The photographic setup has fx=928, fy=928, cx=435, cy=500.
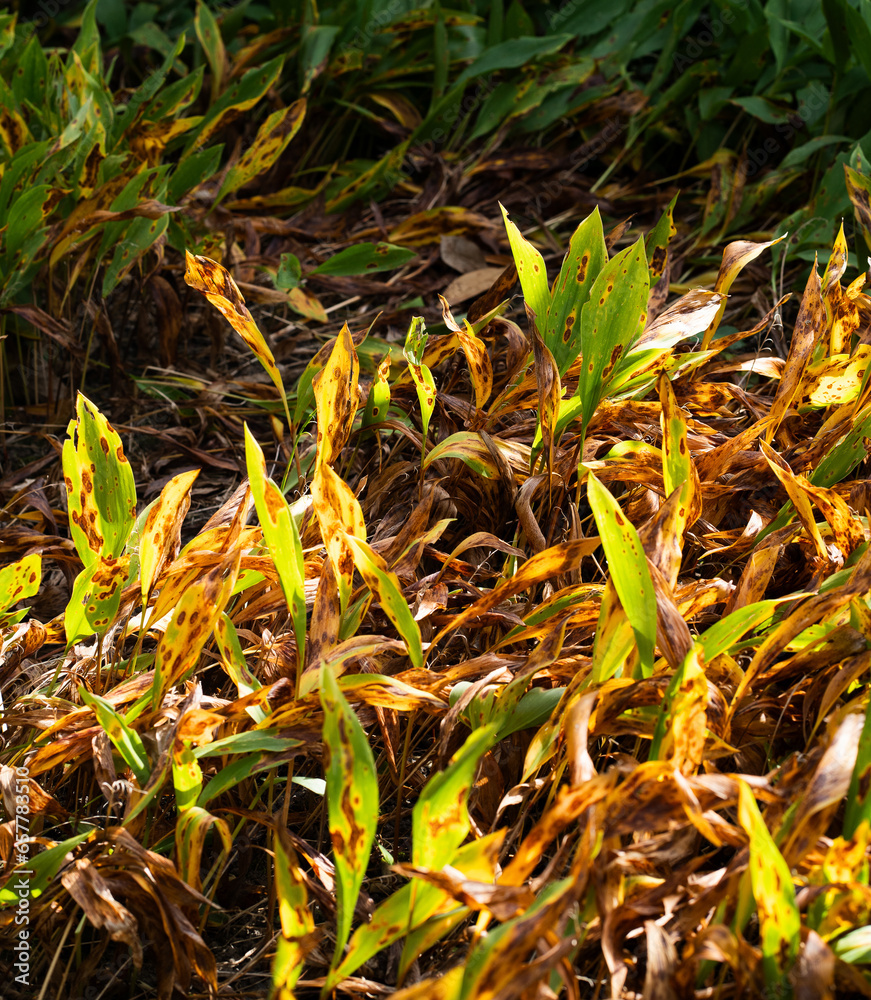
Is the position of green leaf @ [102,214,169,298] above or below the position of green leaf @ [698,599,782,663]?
above

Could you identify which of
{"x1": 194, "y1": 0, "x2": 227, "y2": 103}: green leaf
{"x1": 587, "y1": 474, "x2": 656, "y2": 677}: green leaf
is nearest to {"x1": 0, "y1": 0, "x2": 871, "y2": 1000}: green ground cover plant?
{"x1": 587, "y1": 474, "x2": 656, "y2": 677}: green leaf

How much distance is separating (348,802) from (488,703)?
0.20 meters

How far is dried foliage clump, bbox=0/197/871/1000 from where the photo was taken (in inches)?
25.5

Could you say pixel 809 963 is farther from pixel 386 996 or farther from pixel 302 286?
pixel 302 286

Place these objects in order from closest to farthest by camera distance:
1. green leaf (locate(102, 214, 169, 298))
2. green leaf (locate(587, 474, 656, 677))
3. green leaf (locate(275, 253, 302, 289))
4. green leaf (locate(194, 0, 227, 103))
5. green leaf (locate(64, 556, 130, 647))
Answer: green leaf (locate(587, 474, 656, 677))
green leaf (locate(64, 556, 130, 647))
green leaf (locate(102, 214, 169, 298))
green leaf (locate(275, 253, 302, 289))
green leaf (locate(194, 0, 227, 103))

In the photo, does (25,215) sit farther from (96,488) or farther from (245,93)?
(245,93)

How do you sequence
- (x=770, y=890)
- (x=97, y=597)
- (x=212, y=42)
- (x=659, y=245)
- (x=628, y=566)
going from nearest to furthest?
(x=770, y=890)
(x=628, y=566)
(x=97, y=597)
(x=659, y=245)
(x=212, y=42)

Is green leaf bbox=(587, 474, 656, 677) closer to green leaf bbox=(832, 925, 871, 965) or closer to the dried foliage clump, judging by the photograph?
the dried foliage clump

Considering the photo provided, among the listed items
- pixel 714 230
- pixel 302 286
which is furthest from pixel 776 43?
pixel 302 286

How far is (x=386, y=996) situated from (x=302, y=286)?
1.41 m

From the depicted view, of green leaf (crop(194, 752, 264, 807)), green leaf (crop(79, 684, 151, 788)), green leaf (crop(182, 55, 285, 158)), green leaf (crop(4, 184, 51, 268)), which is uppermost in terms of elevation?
green leaf (crop(182, 55, 285, 158))

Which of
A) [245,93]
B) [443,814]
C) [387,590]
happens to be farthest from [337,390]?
[245,93]

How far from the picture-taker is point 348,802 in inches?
25.9

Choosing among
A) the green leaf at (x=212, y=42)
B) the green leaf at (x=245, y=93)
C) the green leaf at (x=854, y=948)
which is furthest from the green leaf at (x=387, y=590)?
the green leaf at (x=212, y=42)
